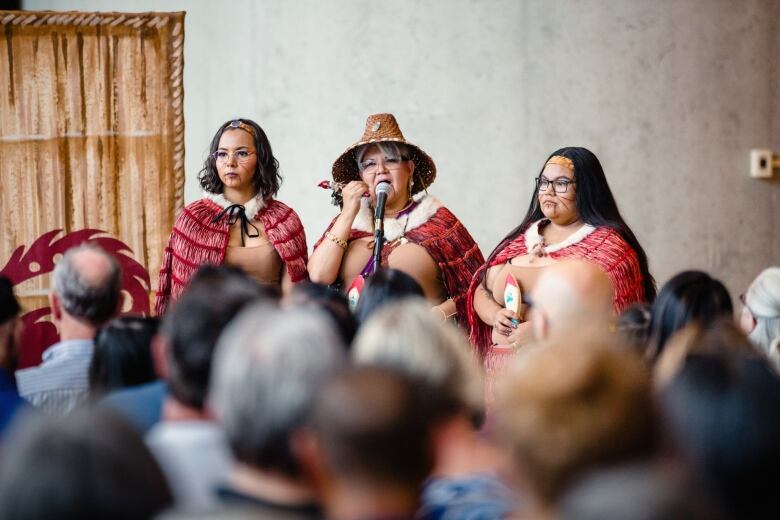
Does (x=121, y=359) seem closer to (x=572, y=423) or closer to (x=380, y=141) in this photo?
(x=572, y=423)

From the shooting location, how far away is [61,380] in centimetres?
236

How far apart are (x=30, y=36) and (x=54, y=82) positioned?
0.75 ft

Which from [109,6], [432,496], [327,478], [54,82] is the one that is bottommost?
[432,496]

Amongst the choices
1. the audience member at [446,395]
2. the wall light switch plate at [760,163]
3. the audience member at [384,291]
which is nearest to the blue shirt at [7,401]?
the audience member at [384,291]

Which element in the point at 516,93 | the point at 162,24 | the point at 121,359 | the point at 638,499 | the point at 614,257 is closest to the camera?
the point at 638,499

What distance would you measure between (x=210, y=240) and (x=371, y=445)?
2.81 m

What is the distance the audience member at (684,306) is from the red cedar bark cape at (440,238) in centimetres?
161

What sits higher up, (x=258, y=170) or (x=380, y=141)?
(x=380, y=141)

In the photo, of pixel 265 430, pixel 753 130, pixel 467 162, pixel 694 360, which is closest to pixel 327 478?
pixel 265 430

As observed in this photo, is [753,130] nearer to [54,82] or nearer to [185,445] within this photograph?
[54,82]

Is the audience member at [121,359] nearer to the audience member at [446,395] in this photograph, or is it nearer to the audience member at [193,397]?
the audience member at [193,397]

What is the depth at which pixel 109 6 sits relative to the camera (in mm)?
5617

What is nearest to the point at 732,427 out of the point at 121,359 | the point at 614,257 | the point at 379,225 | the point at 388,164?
the point at 121,359

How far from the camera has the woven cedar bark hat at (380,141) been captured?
405 cm
